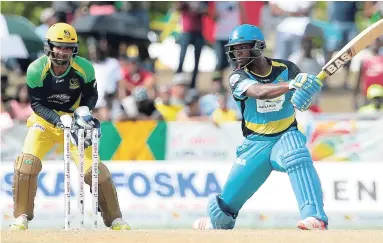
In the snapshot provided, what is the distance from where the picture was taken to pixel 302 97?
903cm

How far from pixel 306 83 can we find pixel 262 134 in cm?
88

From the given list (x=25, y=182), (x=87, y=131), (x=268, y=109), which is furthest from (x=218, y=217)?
(x=25, y=182)

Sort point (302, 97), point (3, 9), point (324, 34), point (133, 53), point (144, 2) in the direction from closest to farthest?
point (302, 97) < point (324, 34) < point (144, 2) < point (133, 53) < point (3, 9)

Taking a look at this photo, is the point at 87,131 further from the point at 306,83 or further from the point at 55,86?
the point at 306,83

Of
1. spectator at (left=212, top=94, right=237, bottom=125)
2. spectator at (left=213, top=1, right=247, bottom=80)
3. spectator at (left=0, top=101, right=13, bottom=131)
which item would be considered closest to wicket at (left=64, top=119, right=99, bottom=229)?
spectator at (left=0, top=101, right=13, bottom=131)

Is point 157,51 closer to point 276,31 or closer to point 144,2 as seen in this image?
point 144,2

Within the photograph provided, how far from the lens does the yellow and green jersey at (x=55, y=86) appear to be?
10289 mm

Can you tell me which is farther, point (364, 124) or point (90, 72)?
point (364, 124)

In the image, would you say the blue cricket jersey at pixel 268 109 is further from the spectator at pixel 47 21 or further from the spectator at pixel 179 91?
the spectator at pixel 47 21

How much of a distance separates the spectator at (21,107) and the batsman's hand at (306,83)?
7.05 meters

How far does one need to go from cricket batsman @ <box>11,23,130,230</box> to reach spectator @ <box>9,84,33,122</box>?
4857 millimetres

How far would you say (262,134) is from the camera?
9695mm

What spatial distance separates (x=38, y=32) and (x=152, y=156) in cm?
493

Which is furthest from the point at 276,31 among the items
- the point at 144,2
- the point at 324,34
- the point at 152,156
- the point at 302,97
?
the point at 302,97
